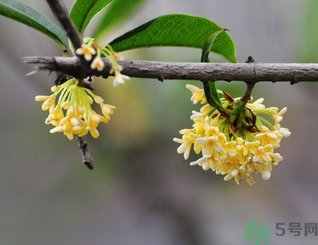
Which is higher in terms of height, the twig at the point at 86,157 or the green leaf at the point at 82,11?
the green leaf at the point at 82,11

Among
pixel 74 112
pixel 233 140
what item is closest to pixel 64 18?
pixel 74 112

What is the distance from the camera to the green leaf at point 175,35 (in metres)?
0.54

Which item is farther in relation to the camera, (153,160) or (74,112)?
(153,160)

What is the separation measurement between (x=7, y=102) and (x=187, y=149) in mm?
1548

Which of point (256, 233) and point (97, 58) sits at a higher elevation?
point (97, 58)

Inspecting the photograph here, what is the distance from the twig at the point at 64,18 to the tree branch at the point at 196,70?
0.08 ft

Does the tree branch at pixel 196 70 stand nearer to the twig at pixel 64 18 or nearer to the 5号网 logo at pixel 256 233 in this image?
the twig at pixel 64 18

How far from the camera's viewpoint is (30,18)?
0.50 metres

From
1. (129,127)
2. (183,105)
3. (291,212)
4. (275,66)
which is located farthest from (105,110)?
(291,212)

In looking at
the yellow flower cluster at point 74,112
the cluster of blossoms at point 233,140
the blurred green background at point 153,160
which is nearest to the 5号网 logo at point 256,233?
the blurred green background at point 153,160

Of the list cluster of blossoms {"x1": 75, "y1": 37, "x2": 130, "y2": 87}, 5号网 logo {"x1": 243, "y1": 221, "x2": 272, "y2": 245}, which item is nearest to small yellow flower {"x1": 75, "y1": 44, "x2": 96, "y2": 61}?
cluster of blossoms {"x1": 75, "y1": 37, "x2": 130, "y2": 87}

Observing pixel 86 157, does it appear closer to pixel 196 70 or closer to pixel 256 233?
pixel 196 70

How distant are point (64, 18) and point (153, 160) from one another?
1586 millimetres

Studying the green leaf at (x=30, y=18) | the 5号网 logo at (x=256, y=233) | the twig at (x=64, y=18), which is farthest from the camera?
the 5号网 logo at (x=256, y=233)
